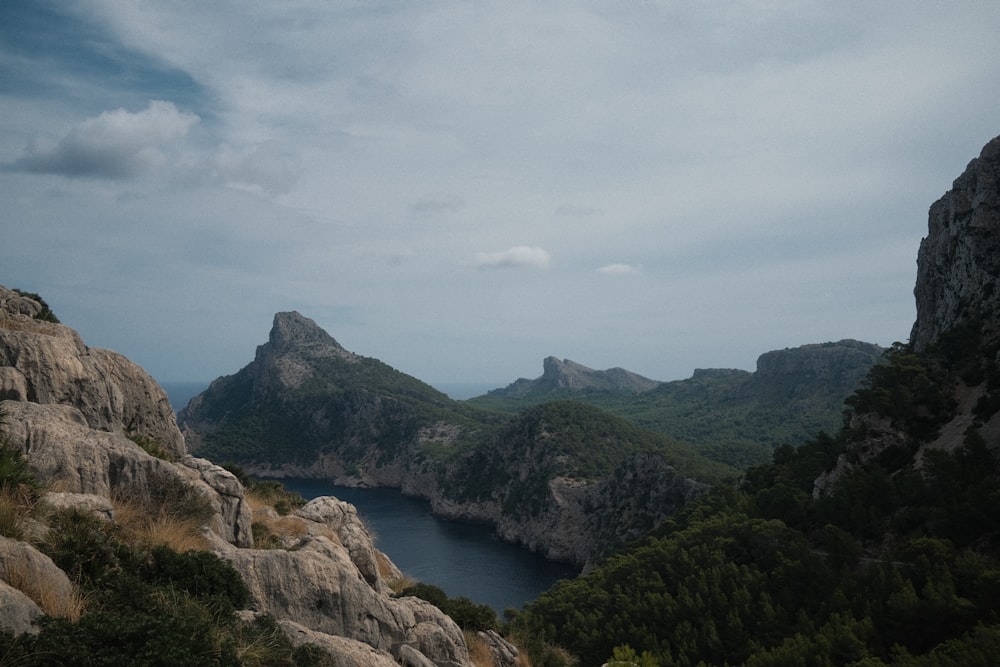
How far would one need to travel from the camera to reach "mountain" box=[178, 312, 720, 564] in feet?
271

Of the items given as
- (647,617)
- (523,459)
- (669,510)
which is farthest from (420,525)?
(647,617)

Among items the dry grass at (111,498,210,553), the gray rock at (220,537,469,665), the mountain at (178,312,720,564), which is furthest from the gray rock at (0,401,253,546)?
the mountain at (178,312,720,564)

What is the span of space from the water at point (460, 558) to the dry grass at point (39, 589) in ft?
186

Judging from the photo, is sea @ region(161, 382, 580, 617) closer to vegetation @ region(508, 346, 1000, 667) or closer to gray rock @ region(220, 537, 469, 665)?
vegetation @ region(508, 346, 1000, 667)

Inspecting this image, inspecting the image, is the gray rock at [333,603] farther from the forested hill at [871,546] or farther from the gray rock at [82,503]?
the forested hill at [871,546]

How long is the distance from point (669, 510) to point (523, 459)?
1614 inches

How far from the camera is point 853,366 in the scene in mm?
137625

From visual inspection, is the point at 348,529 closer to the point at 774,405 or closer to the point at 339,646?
the point at 339,646

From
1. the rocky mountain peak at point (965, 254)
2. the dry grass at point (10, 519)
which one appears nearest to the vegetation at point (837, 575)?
the rocky mountain peak at point (965, 254)

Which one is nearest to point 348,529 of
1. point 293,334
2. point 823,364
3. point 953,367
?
point 953,367

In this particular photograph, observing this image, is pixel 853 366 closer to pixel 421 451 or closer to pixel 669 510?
pixel 669 510

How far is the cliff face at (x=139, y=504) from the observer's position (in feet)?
32.4

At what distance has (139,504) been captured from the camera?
12.2 m

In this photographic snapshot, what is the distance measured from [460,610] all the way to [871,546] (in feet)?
79.2
